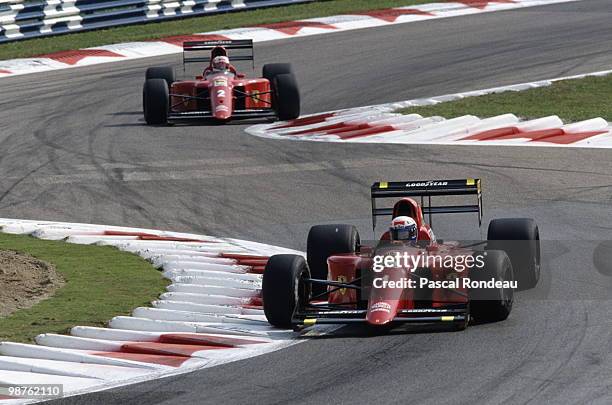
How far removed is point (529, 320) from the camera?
35.9 ft

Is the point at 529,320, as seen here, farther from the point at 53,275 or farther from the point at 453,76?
the point at 453,76

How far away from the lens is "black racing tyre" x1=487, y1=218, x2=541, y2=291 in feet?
39.1

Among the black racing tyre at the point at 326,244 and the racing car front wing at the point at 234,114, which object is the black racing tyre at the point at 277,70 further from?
the black racing tyre at the point at 326,244

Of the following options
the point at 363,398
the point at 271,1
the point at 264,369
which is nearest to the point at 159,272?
the point at 264,369

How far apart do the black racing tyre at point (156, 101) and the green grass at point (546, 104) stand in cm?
398

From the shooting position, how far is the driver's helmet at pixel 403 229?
11.4m

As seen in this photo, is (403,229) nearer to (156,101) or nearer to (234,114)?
(234,114)

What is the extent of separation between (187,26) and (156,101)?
9870 mm

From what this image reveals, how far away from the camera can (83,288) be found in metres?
12.9

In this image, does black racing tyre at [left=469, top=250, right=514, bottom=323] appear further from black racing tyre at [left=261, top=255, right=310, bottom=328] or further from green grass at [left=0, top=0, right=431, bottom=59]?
green grass at [left=0, top=0, right=431, bottom=59]

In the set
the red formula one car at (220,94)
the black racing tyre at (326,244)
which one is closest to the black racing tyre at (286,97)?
the red formula one car at (220,94)

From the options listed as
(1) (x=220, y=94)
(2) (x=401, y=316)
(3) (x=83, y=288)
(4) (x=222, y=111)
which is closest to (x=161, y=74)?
(1) (x=220, y=94)

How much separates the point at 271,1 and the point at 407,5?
3.44 m

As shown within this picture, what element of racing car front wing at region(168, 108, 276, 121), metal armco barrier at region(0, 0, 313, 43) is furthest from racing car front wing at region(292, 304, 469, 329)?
metal armco barrier at region(0, 0, 313, 43)
